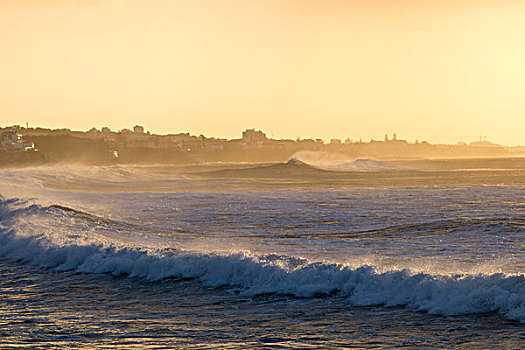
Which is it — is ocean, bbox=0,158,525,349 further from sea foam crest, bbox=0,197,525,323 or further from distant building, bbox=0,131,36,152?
distant building, bbox=0,131,36,152

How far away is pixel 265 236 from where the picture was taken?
21406 mm

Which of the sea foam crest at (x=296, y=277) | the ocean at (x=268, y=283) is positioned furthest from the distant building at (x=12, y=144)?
the sea foam crest at (x=296, y=277)

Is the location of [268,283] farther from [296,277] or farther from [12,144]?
[12,144]

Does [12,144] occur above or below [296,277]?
above

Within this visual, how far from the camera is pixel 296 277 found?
13227 millimetres

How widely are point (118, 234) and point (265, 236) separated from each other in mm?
5398

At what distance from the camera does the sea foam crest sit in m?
10.8

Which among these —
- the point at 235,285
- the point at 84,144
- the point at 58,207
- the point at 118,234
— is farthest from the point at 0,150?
the point at 235,285

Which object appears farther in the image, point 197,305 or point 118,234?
point 118,234

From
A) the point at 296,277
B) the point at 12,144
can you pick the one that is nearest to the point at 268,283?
the point at 296,277

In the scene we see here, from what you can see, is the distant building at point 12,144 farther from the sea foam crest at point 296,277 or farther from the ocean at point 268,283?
the sea foam crest at point 296,277

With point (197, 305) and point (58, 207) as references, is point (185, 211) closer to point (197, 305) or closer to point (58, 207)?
point (58, 207)

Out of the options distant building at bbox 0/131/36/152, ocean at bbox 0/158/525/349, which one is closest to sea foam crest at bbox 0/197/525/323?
ocean at bbox 0/158/525/349

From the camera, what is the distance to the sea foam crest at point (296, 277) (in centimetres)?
1078
